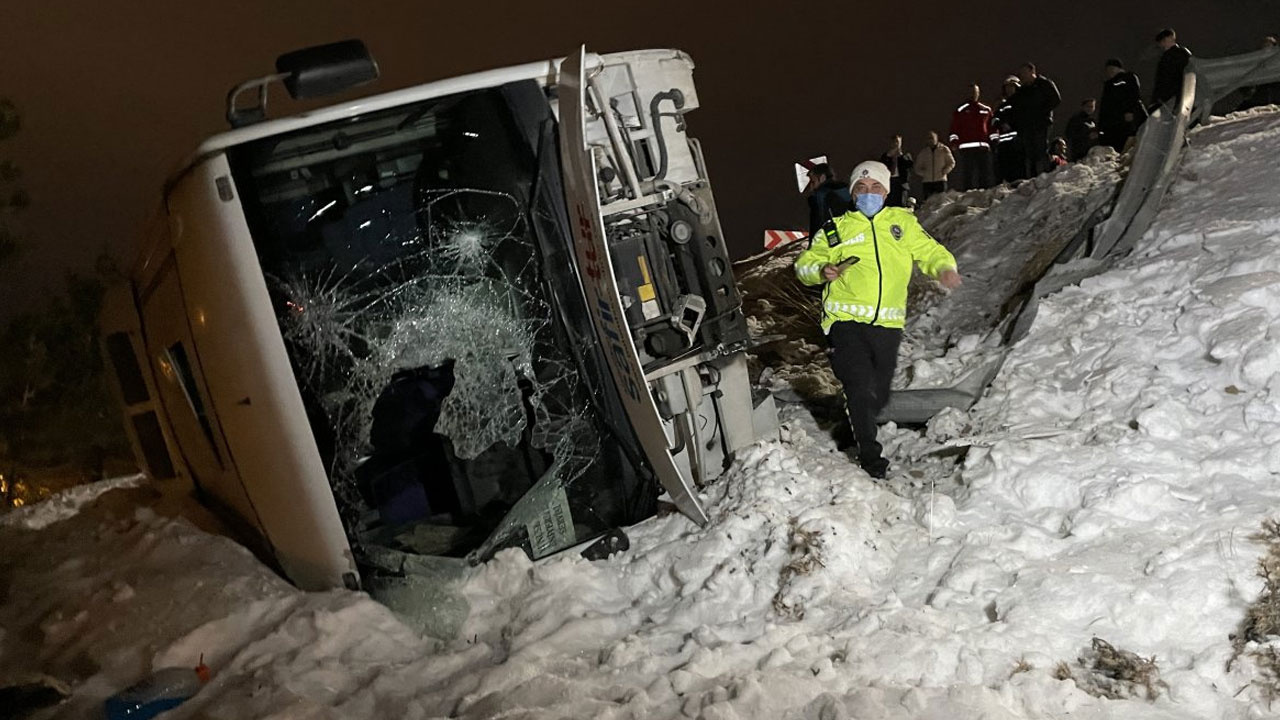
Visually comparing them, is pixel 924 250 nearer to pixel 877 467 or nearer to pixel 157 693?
pixel 877 467

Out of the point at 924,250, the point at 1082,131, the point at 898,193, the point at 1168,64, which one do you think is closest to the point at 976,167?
the point at 898,193

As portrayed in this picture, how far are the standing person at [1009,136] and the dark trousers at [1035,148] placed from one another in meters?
0.09

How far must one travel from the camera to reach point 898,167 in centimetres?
1196

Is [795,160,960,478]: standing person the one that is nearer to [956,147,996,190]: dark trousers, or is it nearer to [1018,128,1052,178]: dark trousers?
[1018,128,1052,178]: dark trousers

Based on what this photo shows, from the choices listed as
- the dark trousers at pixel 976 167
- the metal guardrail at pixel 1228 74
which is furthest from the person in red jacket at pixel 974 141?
the metal guardrail at pixel 1228 74

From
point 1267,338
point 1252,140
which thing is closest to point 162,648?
point 1267,338

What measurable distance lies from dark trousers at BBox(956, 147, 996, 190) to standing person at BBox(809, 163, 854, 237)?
3324 millimetres

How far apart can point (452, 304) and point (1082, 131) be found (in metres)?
10.4

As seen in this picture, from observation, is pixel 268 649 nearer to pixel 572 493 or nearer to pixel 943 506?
pixel 572 493

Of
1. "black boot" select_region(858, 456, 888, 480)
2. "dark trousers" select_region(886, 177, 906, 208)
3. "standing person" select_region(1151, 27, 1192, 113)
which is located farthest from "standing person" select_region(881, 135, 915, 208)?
"black boot" select_region(858, 456, 888, 480)

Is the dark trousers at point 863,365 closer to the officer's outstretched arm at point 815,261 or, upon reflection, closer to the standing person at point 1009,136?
the officer's outstretched arm at point 815,261

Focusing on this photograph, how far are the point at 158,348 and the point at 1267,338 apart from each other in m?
5.83

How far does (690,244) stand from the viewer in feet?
13.6

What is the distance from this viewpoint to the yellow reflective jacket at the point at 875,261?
449cm
